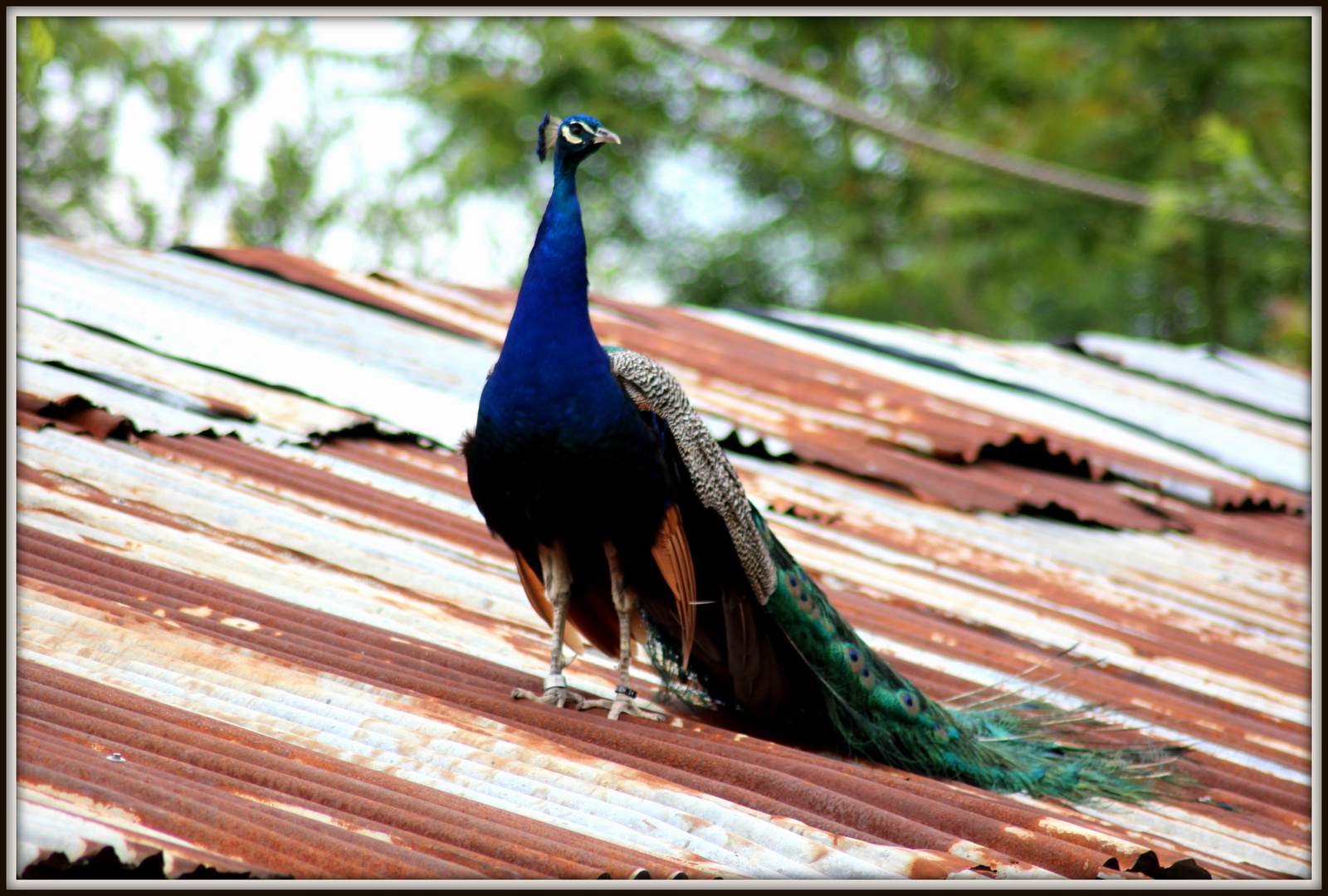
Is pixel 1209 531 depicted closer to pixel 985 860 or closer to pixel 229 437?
pixel 985 860

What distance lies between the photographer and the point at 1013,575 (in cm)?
499

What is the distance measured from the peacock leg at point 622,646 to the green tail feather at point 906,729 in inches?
15.5

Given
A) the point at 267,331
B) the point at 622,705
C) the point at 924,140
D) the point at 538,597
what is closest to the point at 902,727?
the point at 622,705

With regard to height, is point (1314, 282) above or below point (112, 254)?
above

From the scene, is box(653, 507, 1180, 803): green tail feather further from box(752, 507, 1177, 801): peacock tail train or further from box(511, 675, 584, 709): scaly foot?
box(511, 675, 584, 709): scaly foot

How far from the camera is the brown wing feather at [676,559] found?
10.7 ft

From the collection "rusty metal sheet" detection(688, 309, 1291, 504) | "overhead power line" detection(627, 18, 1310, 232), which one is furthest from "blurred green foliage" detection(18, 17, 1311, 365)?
"rusty metal sheet" detection(688, 309, 1291, 504)

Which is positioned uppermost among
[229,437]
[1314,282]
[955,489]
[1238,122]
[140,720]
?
[1238,122]

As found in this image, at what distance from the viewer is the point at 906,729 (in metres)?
3.38

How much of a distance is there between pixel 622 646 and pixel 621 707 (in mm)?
203

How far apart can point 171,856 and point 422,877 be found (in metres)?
0.41

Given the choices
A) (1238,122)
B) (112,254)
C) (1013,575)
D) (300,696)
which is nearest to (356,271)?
(112,254)

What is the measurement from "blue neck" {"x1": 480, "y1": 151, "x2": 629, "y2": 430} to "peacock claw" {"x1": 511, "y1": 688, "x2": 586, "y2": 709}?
0.69 meters

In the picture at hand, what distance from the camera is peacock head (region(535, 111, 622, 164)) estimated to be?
361 cm
